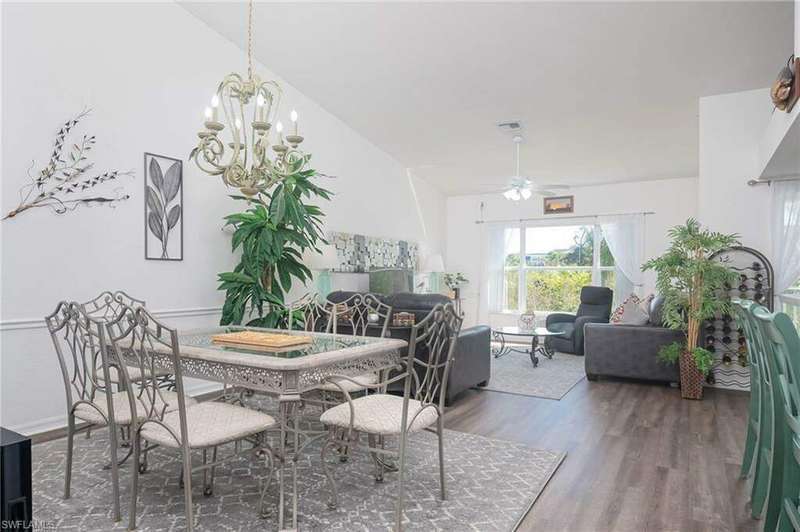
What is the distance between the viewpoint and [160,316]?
421cm

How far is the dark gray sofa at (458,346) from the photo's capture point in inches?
161

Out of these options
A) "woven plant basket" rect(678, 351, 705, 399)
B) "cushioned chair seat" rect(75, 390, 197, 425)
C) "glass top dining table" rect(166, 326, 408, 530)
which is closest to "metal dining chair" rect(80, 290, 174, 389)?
"cushioned chair seat" rect(75, 390, 197, 425)

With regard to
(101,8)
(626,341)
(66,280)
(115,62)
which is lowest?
(626,341)

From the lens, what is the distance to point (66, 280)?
3.60m

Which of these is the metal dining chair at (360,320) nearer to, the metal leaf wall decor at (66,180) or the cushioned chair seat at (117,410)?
the cushioned chair seat at (117,410)

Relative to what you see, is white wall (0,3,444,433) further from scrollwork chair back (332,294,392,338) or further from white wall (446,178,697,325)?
white wall (446,178,697,325)

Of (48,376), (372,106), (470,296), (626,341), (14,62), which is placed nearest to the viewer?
(14,62)

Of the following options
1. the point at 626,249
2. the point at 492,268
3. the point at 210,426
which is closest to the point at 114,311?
the point at 210,426

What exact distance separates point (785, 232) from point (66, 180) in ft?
20.1

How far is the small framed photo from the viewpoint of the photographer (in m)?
8.22

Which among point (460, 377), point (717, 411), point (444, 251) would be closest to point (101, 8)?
point (460, 377)

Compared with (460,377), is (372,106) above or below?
above

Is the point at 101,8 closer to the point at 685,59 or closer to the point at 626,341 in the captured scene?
the point at 685,59

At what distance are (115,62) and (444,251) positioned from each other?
6.36 meters
